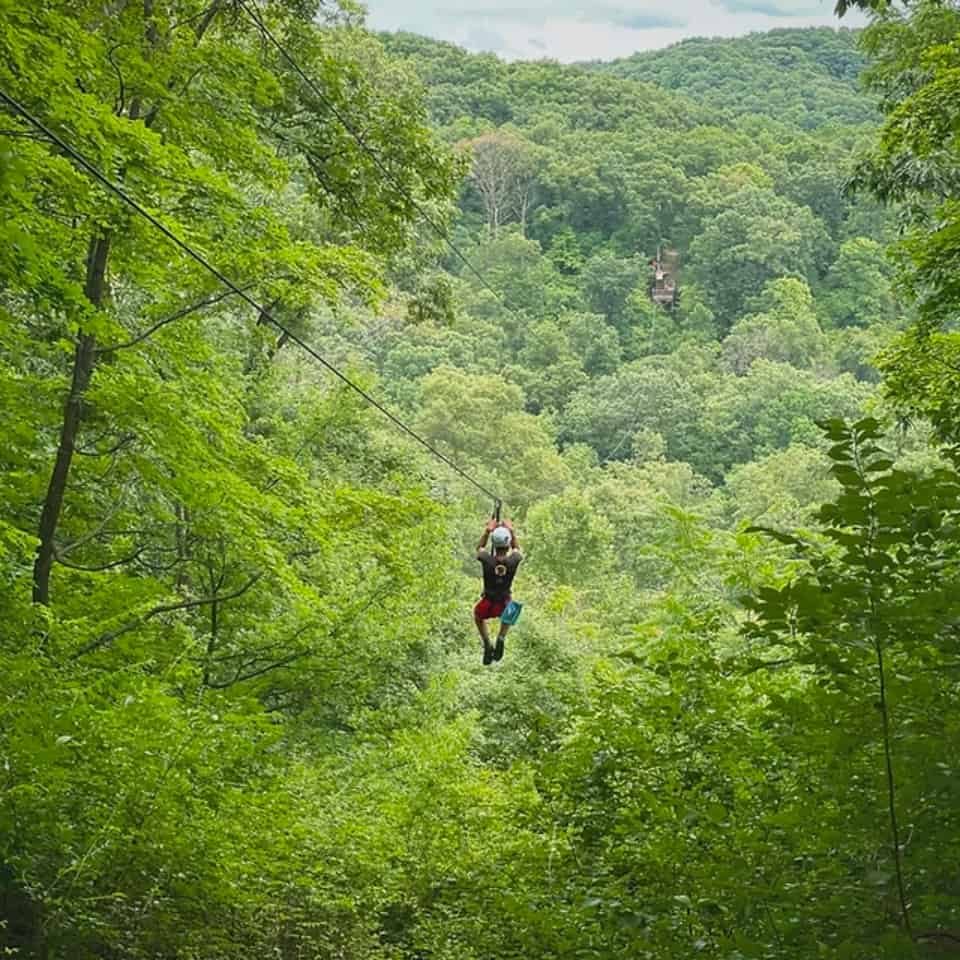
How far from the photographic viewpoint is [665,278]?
79000 millimetres

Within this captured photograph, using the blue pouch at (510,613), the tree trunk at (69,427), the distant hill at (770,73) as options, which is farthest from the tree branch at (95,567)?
the distant hill at (770,73)

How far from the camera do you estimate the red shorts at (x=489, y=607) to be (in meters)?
9.82

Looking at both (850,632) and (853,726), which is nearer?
(850,632)

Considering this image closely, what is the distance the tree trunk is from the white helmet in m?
3.46

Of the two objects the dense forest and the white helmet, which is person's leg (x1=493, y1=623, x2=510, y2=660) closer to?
the white helmet

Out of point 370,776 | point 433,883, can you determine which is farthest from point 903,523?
point 370,776

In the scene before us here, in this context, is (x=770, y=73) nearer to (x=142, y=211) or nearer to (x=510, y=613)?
(x=510, y=613)

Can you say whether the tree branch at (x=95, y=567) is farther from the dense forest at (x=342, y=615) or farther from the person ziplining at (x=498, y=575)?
the person ziplining at (x=498, y=575)

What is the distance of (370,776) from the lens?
1098 cm

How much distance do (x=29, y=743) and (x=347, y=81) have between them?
6.39m

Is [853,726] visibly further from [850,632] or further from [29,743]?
[29,743]

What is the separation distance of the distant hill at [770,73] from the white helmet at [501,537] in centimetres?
10075

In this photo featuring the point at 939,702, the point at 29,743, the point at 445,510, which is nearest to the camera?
the point at 939,702

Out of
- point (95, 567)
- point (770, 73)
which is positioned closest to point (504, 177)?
point (770, 73)
